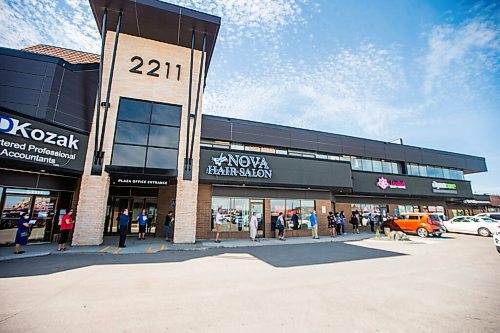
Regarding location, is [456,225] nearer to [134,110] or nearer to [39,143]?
[134,110]

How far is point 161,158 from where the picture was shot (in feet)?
40.9

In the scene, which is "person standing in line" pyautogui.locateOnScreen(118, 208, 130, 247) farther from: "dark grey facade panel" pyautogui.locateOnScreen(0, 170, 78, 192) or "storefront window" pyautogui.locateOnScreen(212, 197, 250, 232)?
"storefront window" pyautogui.locateOnScreen(212, 197, 250, 232)

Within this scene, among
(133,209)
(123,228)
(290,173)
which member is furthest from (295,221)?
(133,209)

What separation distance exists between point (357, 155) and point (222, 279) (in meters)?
18.8

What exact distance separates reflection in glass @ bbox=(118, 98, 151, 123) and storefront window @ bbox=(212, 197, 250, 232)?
626cm

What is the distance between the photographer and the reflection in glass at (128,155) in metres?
11.8

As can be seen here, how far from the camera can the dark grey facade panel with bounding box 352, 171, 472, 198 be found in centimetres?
1950

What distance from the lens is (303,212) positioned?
16422 mm

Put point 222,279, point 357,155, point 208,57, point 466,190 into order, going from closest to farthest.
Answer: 1. point 222,279
2. point 208,57
3. point 357,155
4. point 466,190

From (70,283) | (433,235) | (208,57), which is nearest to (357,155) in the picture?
(433,235)

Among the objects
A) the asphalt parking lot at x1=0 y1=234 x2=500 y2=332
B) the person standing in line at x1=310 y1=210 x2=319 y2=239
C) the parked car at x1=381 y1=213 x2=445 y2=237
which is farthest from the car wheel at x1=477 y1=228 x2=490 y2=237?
the person standing in line at x1=310 y1=210 x2=319 y2=239

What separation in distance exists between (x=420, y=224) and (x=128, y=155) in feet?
65.2

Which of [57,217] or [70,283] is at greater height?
[57,217]

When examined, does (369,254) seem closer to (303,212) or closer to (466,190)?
(303,212)
